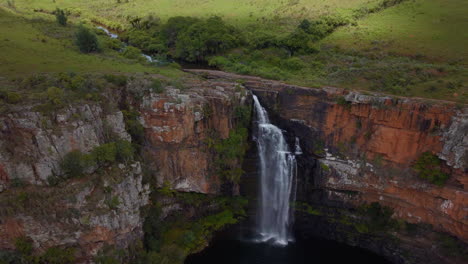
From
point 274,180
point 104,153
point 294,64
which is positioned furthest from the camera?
point 294,64

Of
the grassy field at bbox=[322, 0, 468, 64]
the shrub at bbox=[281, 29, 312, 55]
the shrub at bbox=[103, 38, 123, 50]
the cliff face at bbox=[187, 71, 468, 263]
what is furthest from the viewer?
the shrub at bbox=[103, 38, 123, 50]

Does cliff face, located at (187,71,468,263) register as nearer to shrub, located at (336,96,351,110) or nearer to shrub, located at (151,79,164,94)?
shrub, located at (336,96,351,110)

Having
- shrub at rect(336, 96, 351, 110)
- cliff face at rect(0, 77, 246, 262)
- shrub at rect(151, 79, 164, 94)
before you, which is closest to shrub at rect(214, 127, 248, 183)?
cliff face at rect(0, 77, 246, 262)

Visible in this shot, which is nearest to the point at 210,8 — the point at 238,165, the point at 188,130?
the point at 238,165

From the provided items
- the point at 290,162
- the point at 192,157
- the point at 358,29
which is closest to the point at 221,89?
the point at 192,157

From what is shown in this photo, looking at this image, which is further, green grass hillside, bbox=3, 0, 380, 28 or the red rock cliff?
green grass hillside, bbox=3, 0, 380, 28

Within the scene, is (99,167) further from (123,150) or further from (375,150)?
(375,150)
